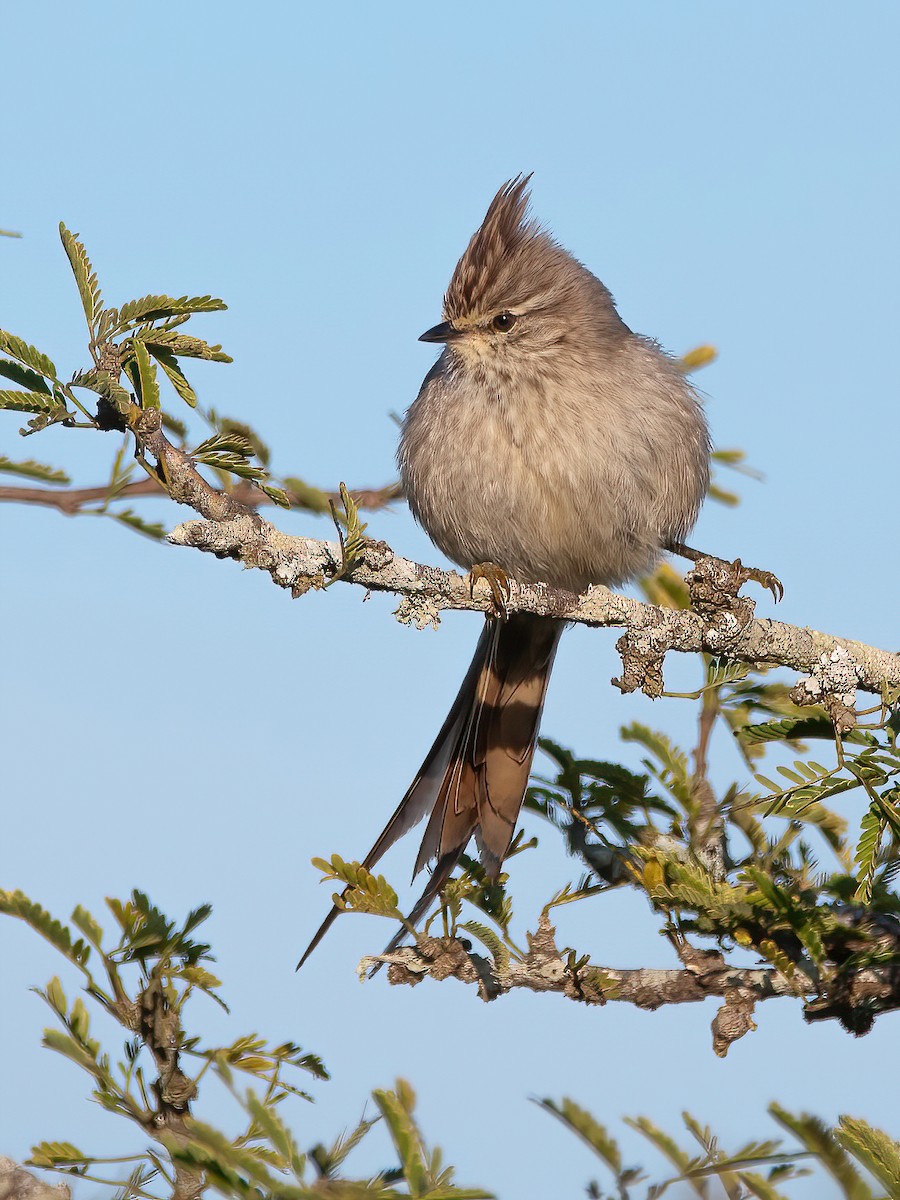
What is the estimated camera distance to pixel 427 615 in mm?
3270

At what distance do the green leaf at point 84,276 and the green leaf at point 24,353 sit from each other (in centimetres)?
16

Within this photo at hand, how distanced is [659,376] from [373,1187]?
378 cm

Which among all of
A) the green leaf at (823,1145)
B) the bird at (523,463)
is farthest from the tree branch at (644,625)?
the green leaf at (823,1145)

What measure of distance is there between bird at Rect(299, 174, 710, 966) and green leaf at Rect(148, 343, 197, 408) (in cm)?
188

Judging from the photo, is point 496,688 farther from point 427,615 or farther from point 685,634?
point 427,615

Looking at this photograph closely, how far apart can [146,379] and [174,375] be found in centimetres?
12

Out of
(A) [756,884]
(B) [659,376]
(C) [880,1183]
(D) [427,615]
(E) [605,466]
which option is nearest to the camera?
(C) [880,1183]

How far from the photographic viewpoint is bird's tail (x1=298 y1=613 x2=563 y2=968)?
13.7 ft

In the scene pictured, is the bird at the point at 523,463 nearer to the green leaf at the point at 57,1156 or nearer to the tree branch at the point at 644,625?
the tree branch at the point at 644,625

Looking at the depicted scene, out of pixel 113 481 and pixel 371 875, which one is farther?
pixel 113 481

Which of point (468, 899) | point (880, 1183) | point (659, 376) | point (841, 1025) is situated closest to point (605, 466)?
point (659, 376)

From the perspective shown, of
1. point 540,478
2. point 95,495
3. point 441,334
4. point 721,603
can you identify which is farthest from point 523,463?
point 95,495

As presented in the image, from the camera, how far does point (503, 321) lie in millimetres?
5176

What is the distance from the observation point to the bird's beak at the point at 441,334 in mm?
5125
